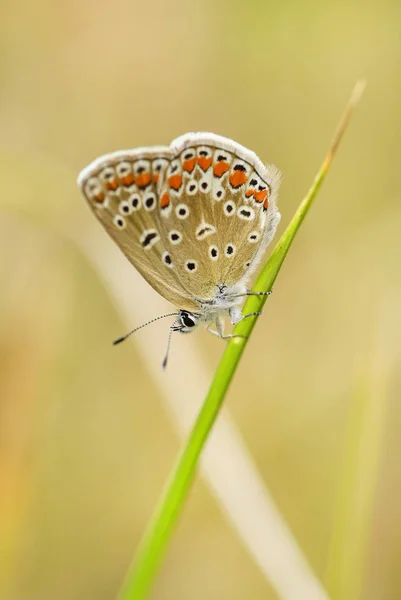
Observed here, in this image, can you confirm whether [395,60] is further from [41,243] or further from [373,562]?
[373,562]

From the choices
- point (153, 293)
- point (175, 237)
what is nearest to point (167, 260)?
point (175, 237)

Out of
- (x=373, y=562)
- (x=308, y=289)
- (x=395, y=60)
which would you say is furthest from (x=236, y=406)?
(x=395, y=60)

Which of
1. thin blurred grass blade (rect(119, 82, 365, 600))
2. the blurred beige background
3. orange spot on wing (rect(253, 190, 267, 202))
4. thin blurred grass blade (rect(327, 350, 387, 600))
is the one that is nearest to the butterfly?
orange spot on wing (rect(253, 190, 267, 202))

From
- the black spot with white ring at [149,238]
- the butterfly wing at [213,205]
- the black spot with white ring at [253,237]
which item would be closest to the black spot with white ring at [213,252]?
the butterfly wing at [213,205]

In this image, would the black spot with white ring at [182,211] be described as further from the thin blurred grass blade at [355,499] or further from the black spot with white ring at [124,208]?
the thin blurred grass blade at [355,499]

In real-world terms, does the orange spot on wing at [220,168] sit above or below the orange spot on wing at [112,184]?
below

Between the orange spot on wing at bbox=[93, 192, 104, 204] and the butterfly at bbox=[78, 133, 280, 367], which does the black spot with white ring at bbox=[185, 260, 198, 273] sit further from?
the orange spot on wing at bbox=[93, 192, 104, 204]

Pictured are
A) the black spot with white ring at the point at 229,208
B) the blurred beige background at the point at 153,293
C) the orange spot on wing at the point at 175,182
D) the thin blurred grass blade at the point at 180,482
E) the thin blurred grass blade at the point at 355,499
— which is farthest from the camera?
the blurred beige background at the point at 153,293

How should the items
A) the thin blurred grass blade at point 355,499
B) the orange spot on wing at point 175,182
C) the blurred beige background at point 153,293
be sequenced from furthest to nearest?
the blurred beige background at point 153,293
the orange spot on wing at point 175,182
the thin blurred grass blade at point 355,499
